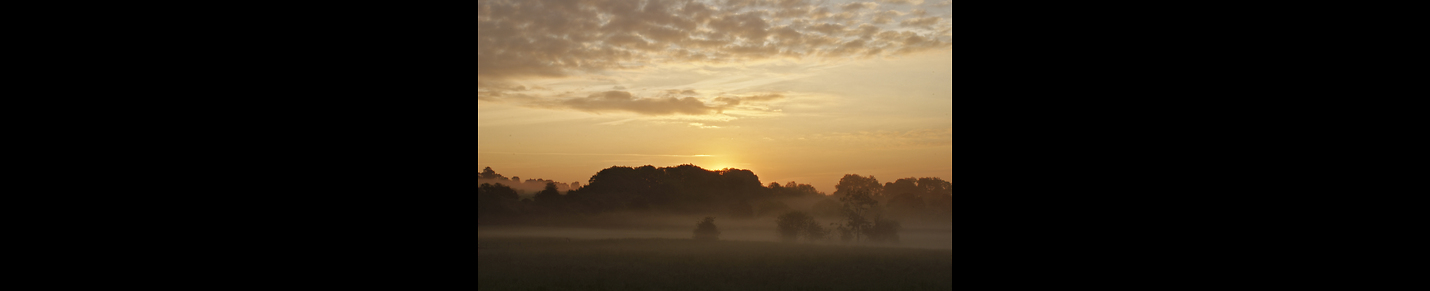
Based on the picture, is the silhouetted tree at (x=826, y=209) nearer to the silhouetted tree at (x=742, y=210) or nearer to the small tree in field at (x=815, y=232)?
the small tree in field at (x=815, y=232)

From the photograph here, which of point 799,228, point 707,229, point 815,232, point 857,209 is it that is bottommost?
point 707,229

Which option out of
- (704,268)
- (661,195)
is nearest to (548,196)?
(661,195)

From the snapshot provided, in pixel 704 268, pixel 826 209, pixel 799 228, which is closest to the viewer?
pixel 704 268

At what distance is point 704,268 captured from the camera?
2964 cm

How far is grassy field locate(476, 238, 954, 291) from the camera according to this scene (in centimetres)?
2286

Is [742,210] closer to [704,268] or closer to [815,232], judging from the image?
[815,232]

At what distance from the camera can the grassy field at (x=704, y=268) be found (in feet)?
75.0

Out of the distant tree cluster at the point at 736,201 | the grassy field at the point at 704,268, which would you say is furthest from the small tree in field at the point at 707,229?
the grassy field at the point at 704,268
